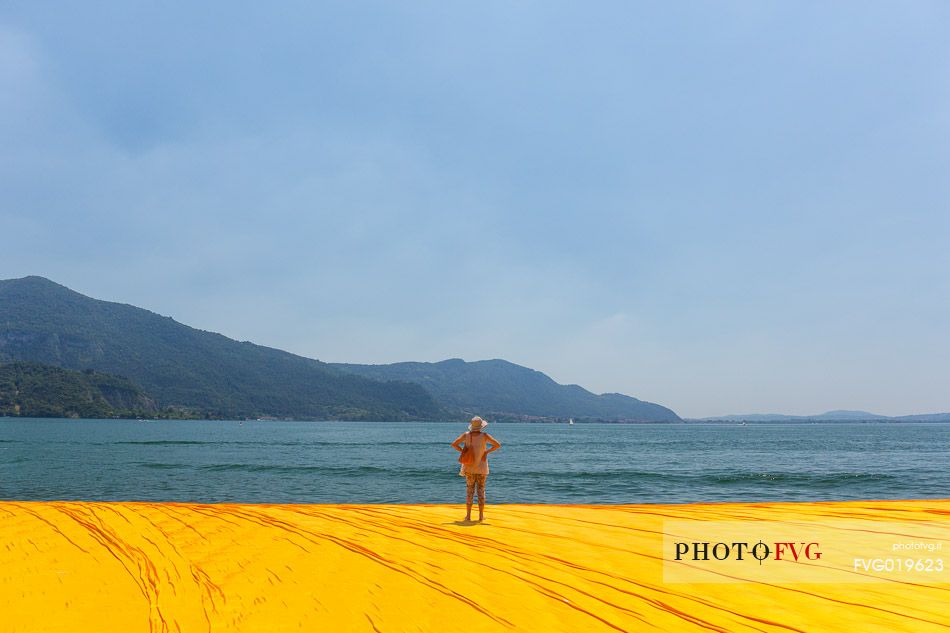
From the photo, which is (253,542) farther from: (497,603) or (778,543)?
(778,543)

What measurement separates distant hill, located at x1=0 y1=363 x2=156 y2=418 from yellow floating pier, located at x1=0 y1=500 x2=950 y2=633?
17047cm

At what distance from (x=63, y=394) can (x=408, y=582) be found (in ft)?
589

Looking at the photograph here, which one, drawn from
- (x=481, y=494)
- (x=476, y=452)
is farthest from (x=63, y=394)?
(x=476, y=452)

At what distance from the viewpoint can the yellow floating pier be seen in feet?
14.1

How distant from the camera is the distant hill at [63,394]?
14550 cm

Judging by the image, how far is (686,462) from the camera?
44.4 meters

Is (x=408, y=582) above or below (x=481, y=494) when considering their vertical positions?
below

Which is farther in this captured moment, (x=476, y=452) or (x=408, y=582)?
(x=476, y=452)

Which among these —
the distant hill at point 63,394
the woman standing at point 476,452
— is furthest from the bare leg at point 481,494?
the distant hill at point 63,394

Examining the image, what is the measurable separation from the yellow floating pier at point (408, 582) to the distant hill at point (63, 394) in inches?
6712

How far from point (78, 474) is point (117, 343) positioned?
630 ft

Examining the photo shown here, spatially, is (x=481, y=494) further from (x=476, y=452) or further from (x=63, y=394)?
(x=63, y=394)

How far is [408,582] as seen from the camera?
5301mm

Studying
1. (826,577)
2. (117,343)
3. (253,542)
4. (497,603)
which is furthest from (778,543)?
(117,343)
